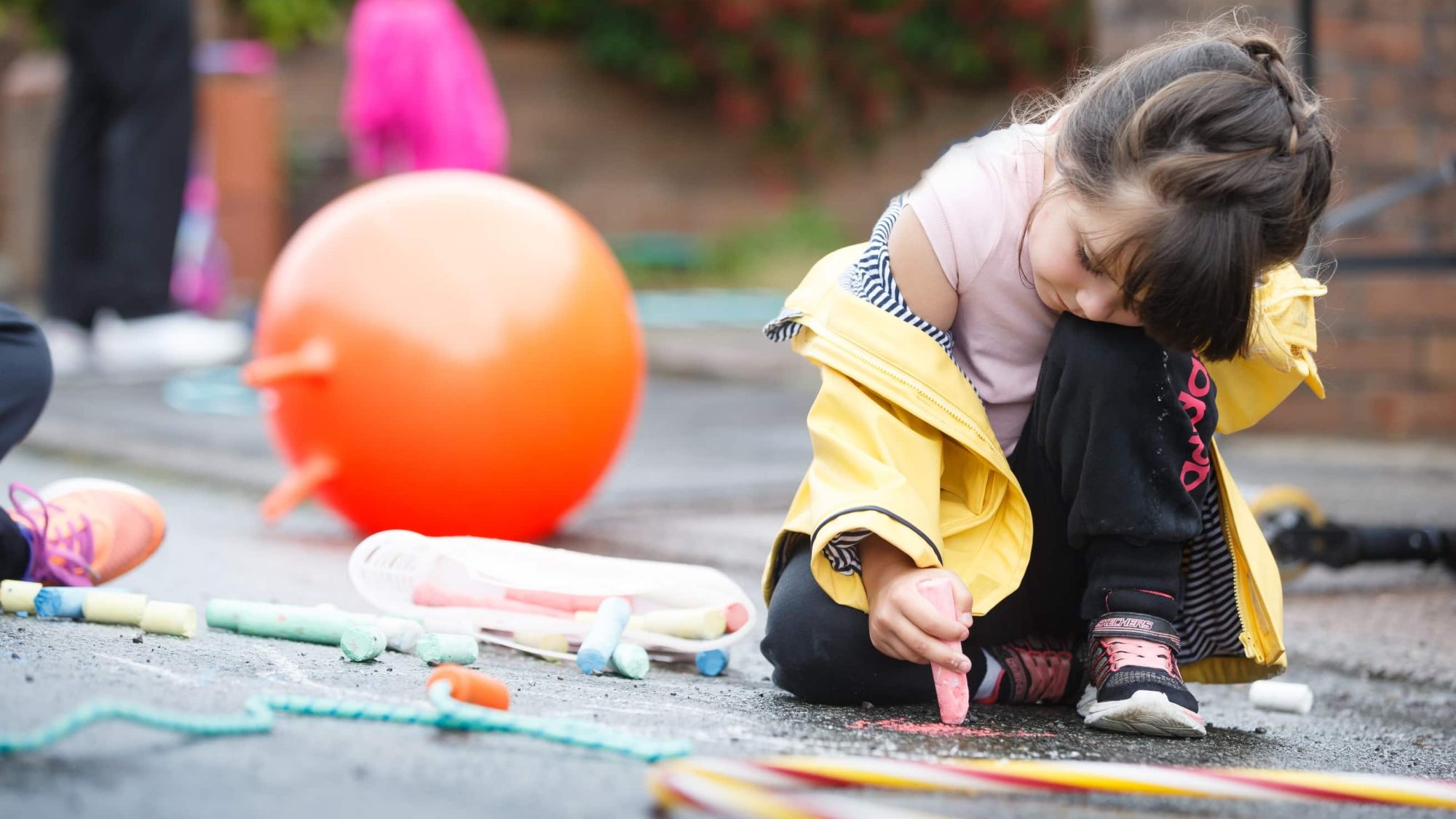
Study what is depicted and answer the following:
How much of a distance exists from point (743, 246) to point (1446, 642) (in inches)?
316

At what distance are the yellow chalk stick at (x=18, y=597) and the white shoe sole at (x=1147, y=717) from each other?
4.05 ft

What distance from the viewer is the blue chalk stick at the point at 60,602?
1.82 m

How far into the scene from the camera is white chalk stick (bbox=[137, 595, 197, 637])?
5.82ft

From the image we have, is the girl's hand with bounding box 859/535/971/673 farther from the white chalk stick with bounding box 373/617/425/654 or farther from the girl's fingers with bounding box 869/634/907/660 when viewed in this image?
the white chalk stick with bounding box 373/617/425/654

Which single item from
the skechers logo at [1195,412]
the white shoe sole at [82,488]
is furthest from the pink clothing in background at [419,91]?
the skechers logo at [1195,412]

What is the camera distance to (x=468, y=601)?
200 cm

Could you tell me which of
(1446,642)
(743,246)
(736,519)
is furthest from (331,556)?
(743,246)

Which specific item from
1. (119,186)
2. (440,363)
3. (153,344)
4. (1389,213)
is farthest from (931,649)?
(153,344)

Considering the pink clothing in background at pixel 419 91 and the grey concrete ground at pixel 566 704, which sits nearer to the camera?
the grey concrete ground at pixel 566 704

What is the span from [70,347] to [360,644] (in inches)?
175

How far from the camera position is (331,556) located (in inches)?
112

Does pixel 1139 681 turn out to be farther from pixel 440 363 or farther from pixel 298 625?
pixel 440 363

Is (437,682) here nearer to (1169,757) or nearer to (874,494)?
(874,494)

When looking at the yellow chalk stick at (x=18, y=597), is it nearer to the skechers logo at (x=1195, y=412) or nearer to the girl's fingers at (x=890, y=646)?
the girl's fingers at (x=890, y=646)
